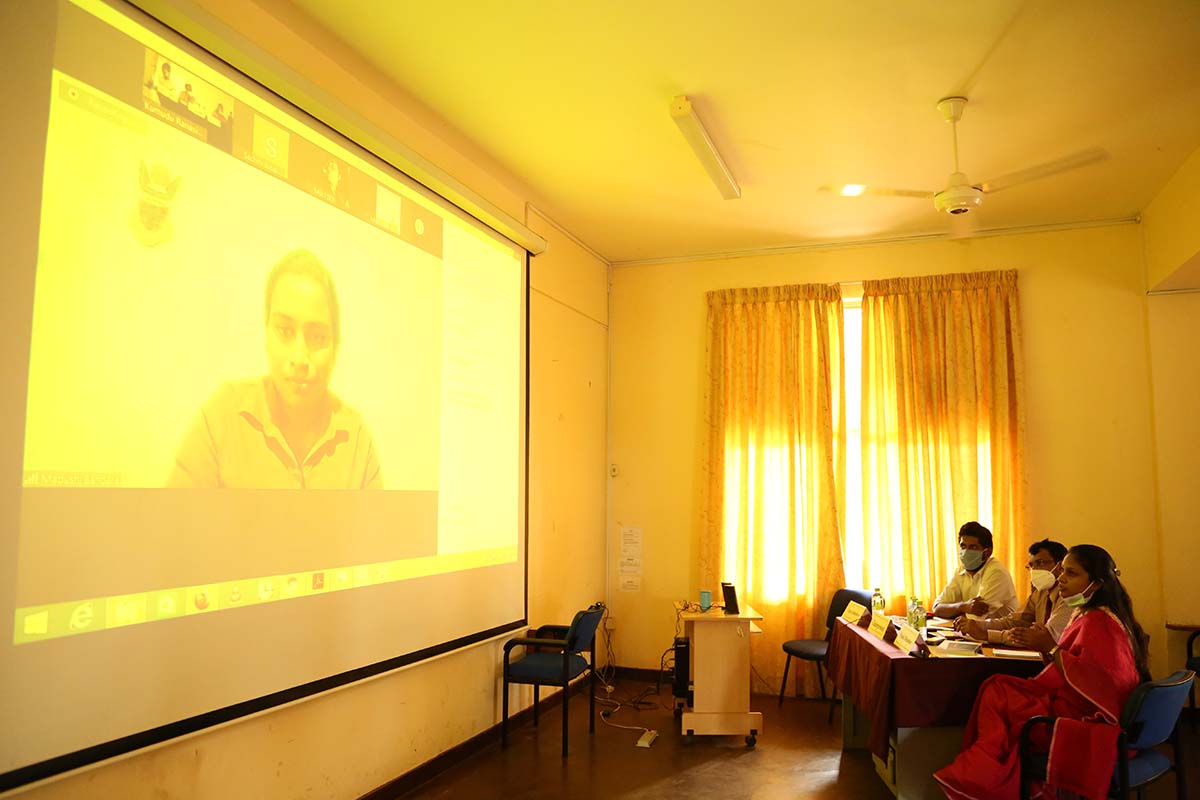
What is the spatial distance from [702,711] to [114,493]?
367 centimetres

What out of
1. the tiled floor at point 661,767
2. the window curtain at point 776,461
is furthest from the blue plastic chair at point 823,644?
the tiled floor at point 661,767

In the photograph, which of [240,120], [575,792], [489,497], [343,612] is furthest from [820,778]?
[240,120]

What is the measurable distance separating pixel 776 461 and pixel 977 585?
1846 millimetres

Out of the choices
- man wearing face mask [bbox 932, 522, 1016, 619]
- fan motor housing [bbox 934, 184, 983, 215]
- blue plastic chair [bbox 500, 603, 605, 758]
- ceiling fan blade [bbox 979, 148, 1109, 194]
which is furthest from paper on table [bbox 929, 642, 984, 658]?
ceiling fan blade [bbox 979, 148, 1109, 194]

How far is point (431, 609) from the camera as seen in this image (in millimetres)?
3914

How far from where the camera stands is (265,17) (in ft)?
10.2

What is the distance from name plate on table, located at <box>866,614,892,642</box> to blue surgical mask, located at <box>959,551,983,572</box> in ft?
3.09

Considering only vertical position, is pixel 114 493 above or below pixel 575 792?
above

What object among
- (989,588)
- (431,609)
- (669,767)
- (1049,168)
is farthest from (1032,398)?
(431,609)

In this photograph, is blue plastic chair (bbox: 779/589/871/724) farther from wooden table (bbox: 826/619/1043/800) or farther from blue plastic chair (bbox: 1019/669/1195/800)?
blue plastic chair (bbox: 1019/669/1195/800)

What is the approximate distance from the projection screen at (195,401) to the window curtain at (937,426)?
355cm

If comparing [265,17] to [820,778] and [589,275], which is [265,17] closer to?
[589,275]

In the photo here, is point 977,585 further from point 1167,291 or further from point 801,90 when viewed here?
point 801,90

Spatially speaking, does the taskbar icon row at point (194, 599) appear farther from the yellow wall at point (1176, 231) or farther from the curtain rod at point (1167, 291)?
the curtain rod at point (1167, 291)
